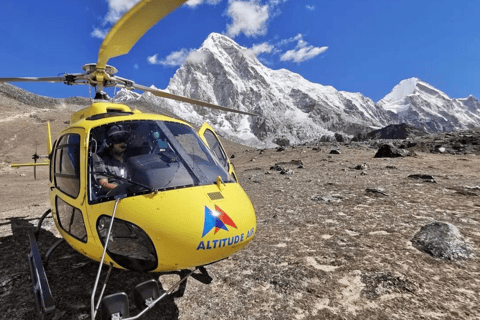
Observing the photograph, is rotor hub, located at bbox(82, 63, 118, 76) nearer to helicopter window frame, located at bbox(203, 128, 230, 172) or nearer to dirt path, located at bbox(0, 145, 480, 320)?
helicopter window frame, located at bbox(203, 128, 230, 172)

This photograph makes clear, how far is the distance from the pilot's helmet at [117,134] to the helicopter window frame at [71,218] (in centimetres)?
117

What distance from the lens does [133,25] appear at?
3928 mm

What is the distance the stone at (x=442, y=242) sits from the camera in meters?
4.58

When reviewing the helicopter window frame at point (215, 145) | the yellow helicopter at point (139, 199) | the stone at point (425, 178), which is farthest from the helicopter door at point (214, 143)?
the stone at point (425, 178)

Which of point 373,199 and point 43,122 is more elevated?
point 43,122

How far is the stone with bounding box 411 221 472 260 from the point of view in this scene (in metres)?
4.58

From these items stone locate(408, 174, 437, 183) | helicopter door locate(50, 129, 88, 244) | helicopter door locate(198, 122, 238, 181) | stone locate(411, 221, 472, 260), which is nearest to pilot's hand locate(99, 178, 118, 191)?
helicopter door locate(50, 129, 88, 244)

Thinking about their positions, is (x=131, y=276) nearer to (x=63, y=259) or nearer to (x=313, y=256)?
(x=63, y=259)

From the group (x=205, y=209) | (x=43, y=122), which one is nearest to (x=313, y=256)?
(x=205, y=209)

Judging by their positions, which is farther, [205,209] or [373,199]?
[373,199]

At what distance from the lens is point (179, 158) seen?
3.91m

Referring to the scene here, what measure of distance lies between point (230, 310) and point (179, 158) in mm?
2269

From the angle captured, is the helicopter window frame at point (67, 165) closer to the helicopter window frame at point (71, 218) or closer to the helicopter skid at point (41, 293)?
the helicopter window frame at point (71, 218)

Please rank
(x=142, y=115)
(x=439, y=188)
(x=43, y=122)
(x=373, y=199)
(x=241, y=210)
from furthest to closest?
(x=43, y=122)
(x=439, y=188)
(x=373, y=199)
(x=142, y=115)
(x=241, y=210)
